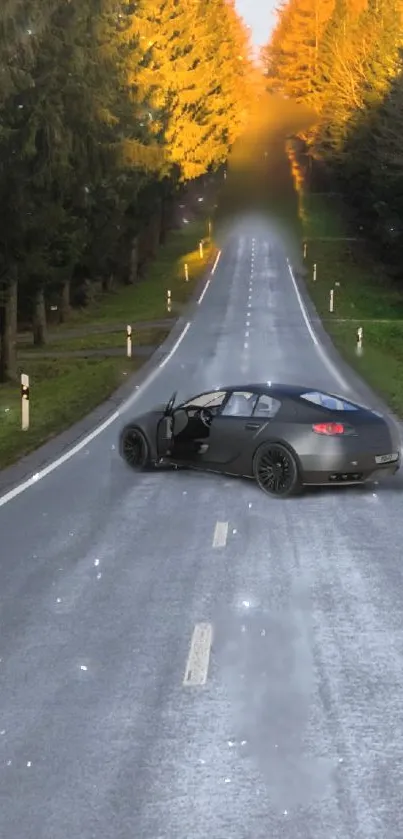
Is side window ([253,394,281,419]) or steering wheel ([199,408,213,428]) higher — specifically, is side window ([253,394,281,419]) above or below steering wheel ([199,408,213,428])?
above

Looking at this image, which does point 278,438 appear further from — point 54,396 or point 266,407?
point 54,396

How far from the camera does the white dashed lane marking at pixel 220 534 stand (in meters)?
10.5

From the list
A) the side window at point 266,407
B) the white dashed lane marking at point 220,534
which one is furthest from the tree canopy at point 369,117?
the white dashed lane marking at point 220,534

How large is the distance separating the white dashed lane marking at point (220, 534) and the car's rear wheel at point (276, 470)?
1.67 metres

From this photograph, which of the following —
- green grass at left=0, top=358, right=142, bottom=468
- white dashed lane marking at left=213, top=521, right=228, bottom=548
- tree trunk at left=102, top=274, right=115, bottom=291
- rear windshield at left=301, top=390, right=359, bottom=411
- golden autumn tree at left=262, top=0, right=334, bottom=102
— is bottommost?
green grass at left=0, top=358, right=142, bottom=468

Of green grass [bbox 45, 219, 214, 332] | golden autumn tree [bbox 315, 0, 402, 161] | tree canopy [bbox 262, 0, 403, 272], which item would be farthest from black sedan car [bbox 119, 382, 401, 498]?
golden autumn tree [bbox 315, 0, 402, 161]

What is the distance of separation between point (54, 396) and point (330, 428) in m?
15.5

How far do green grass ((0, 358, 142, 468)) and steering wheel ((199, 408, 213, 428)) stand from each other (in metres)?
3.38

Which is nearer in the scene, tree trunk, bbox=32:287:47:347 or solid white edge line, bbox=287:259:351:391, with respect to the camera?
solid white edge line, bbox=287:259:351:391

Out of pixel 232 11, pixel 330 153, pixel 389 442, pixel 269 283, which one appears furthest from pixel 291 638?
pixel 232 11

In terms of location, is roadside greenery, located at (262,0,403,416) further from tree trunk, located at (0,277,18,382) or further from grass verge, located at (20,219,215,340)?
tree trunk, located at (0,277,18,382)

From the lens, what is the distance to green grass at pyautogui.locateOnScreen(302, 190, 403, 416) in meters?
32.5

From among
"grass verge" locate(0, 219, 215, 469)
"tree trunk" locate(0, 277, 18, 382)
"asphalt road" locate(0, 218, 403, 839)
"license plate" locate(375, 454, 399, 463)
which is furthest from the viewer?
"tree trunk" locate(0, 277, 18, 382)

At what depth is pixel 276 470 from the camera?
13172 mm
